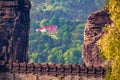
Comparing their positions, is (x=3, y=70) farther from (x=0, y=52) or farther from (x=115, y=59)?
(x=115, y=59)

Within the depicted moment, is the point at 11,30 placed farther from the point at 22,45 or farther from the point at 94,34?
the point at 94,34

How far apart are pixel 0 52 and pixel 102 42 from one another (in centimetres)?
3101

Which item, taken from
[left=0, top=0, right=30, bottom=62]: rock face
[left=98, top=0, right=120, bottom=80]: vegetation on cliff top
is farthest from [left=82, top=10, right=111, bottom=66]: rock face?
[left=98, top=0, right=120, bottom=80]: vegetation on cliff top

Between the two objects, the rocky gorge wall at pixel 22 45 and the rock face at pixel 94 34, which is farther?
the rock face at pixel 94 34

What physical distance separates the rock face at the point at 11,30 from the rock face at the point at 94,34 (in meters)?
9.28

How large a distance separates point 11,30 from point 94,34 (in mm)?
11856

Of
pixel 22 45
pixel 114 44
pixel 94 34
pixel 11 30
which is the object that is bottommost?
pixel 22 45

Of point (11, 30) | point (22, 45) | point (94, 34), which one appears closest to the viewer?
point (11, 30)

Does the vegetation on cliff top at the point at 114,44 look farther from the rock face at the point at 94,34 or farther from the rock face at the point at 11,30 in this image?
the rock face at the point at 94,34

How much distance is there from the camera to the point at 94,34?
69.4m

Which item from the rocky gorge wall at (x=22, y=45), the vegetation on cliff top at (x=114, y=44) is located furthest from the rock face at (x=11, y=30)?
the vegetation on cliff top at (x=114, y=44)

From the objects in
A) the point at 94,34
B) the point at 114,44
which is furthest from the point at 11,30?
the point at 114,44

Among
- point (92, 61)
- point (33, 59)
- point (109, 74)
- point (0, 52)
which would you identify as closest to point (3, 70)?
point (0, 52)

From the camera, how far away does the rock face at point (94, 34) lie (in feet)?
226
